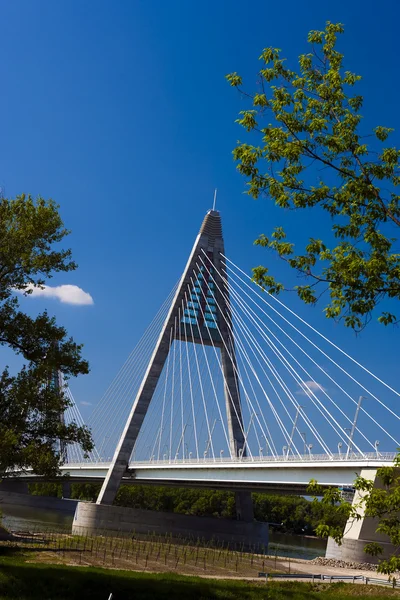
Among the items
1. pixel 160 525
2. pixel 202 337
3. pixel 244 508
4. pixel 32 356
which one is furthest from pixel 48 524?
pixel 32 356

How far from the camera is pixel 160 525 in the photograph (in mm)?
50719

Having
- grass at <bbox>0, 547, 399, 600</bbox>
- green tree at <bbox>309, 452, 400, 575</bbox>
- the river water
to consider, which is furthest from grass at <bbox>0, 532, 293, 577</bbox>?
green tree at <bbox>309, 452, 400, 575</bbox>

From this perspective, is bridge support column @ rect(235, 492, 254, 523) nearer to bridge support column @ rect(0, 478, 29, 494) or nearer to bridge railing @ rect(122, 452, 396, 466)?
bridge railing @ rect(122, 452, 396, 466)

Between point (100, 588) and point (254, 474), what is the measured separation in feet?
91.4

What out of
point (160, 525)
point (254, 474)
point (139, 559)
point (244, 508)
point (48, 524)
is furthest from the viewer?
point (48, 524)

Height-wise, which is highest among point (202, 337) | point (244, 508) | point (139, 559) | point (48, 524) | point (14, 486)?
point (202, 337)

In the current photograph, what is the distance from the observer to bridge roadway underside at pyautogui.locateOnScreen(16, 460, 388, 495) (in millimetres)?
34844

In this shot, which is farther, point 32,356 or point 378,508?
point 32,356

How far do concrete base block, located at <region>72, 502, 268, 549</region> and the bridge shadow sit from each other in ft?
104

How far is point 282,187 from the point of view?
11359mm

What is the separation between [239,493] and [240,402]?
8190mm

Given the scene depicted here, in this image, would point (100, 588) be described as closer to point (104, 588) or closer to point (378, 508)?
point (104, 588)

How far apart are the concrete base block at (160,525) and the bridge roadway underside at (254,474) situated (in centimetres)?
309

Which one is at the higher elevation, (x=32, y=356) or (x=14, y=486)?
(x=32, y=356)
